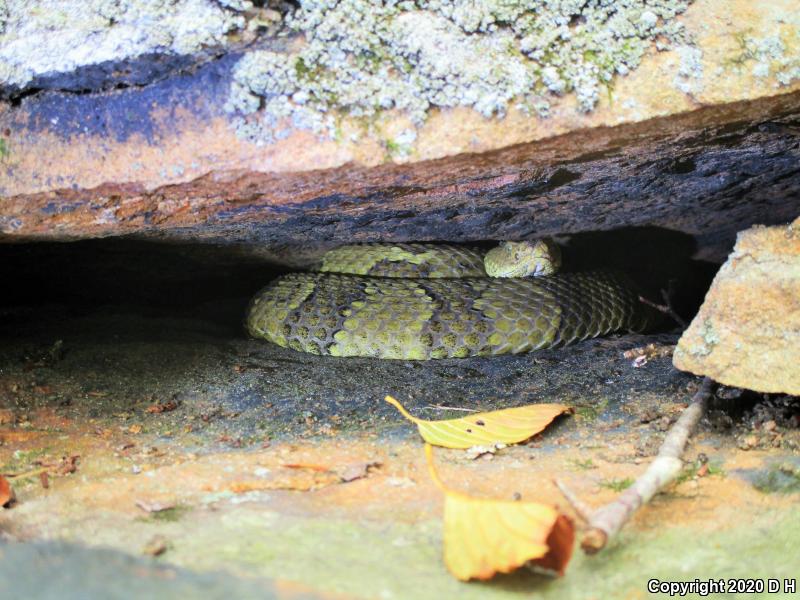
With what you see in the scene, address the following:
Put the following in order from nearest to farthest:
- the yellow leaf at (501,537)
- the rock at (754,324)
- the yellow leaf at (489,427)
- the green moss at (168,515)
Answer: the yellow leaf at (501,537)
the green moss at (168,515)
the rock at (754,324)
the yellow leaf at (489,427)

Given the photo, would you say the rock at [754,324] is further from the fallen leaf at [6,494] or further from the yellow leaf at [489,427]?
the fallen leaf at [6,494]

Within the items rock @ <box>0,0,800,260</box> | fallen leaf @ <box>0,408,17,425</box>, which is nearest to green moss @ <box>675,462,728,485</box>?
rock @ <box>0,0,800,260</box>

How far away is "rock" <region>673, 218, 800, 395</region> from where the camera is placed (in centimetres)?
212

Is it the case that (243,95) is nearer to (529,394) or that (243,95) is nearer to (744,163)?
(529,394)

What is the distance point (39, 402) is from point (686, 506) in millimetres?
2153

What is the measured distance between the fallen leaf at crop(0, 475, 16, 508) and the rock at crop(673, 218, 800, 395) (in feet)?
6.20

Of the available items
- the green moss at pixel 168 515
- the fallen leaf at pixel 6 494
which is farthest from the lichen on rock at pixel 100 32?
the green moss at pixel 168 515

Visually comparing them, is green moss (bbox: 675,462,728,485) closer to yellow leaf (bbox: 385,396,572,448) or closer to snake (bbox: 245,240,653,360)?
yellow leaf (bbox: 385,396,572,448)

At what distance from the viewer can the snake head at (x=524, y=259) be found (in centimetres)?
395

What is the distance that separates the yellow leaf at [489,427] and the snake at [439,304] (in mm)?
1058

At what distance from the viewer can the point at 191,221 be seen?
2.50 meters

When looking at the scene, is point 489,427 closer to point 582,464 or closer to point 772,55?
point 582,464

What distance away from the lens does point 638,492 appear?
1.67 metres

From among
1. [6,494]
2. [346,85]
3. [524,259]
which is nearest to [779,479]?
[346,85]
